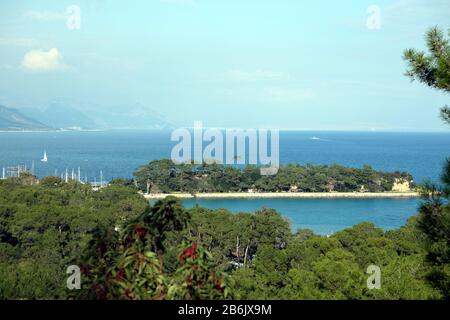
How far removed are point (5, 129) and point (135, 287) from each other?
10917 centimetres

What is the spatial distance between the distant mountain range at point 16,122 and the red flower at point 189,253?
107 m

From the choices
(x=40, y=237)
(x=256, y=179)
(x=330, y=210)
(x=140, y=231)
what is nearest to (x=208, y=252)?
(x=140, y=231)

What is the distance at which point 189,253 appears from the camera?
1438 mm

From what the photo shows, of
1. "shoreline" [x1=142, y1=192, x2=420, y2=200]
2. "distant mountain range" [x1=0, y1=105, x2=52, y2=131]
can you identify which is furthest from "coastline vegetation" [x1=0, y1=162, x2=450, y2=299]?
"distant mountain range" [x1=0, y1=105, x2=52, y2=131]

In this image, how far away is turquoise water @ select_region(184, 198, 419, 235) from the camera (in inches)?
805

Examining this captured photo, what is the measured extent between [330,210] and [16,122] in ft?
324

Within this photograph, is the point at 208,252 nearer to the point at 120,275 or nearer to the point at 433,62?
the point at 120,275

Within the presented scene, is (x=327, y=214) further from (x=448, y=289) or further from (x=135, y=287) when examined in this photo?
(x=135, y=287)

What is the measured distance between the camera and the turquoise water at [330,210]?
67.1 ft

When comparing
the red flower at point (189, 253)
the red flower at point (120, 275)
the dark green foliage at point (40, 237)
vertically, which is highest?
the red flower at point (189, 253)

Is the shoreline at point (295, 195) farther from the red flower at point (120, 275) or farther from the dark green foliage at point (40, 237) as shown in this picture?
the red flower at point (120, 275)

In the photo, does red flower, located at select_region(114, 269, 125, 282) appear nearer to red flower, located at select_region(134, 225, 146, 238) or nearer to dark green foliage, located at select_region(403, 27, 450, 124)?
red flower, located at select_region(134, 225, 146, 238)

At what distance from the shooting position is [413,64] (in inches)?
119

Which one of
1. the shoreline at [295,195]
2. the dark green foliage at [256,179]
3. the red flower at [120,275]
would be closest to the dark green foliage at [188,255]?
the red flower at [120,275]
